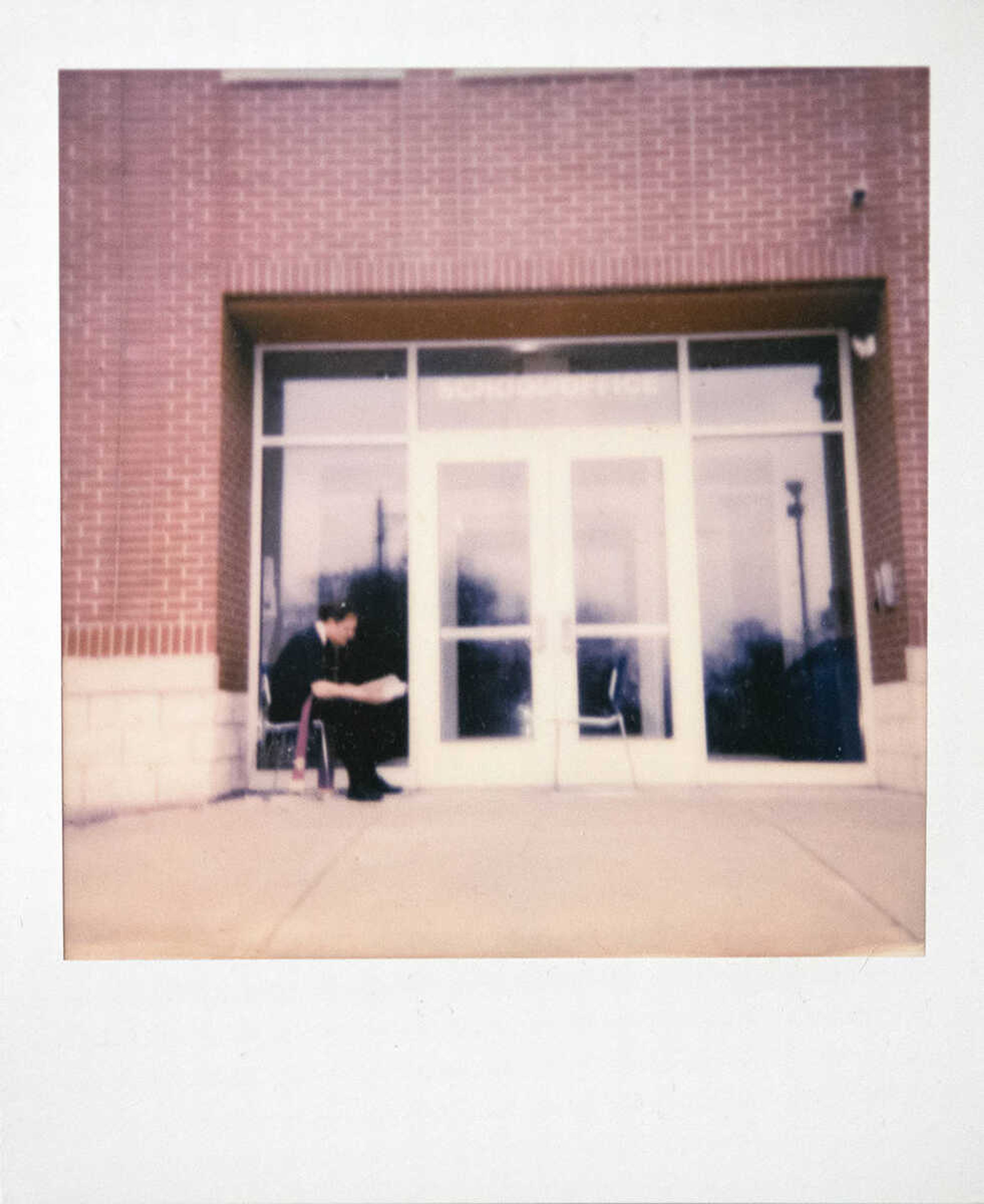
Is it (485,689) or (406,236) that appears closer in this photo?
(406,236)

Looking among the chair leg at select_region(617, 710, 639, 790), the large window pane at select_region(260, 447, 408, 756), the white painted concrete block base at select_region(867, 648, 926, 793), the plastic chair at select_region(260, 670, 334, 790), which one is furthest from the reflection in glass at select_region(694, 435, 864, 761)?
the plastic chair at select_region(260, 670, 334, 790)

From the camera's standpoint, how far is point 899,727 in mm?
4473

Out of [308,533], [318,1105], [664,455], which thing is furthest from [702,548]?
[318,1105]

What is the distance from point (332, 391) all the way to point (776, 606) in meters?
2.90

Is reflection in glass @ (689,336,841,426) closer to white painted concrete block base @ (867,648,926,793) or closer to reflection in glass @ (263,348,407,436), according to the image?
white painted concrete block base @ (867,648,926,793)

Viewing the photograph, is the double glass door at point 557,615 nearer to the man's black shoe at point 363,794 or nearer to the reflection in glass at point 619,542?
the reflection in glass at point 619,542

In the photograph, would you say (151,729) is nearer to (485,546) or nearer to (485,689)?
(485,689)

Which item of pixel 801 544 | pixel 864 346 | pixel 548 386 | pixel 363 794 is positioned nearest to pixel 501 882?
pixel 363 794

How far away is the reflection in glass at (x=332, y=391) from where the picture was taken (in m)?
4.98

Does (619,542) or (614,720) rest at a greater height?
(619,542)

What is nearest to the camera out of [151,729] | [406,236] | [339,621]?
[151,729]

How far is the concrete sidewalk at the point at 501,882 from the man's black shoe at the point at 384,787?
0.85 feet

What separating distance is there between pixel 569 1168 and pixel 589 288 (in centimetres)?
384

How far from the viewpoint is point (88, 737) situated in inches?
160
